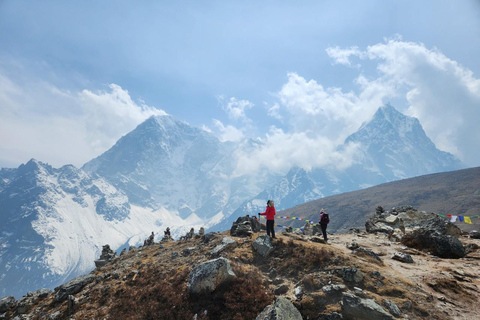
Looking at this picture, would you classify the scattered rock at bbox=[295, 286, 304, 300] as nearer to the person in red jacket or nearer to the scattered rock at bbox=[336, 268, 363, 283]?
the scattered rock at bbox=[336, 268, 363, 283]

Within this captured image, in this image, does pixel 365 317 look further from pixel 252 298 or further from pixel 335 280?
pixel 252 298

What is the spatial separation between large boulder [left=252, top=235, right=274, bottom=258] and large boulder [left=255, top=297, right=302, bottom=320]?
19.3ft

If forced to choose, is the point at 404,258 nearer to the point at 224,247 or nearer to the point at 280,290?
the point at 280,290

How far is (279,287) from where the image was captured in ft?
45.7

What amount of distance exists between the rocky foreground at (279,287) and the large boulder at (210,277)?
53mm

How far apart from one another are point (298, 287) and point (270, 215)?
682cm

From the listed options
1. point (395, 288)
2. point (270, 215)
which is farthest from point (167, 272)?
point (395, 288)

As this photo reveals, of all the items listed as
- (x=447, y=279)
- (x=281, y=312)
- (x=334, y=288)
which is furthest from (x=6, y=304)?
(x=447, y=279)

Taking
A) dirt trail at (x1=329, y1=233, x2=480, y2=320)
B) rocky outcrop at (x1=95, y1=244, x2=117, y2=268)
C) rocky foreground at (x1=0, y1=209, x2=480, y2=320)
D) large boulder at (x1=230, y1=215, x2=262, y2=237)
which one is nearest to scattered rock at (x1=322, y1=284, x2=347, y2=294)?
rocky foreground at (x1=0, y1=209, x2=480, y2=320)

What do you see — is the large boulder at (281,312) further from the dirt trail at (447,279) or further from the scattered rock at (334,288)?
the dirt trail at (447,279)

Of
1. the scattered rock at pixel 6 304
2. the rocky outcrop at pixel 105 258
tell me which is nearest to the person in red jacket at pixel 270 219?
the rocky outcrop at pixel 105 258

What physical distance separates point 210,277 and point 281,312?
4535mm

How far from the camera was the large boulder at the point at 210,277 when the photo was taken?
13.8m

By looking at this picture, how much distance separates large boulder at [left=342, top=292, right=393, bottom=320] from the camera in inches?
428
